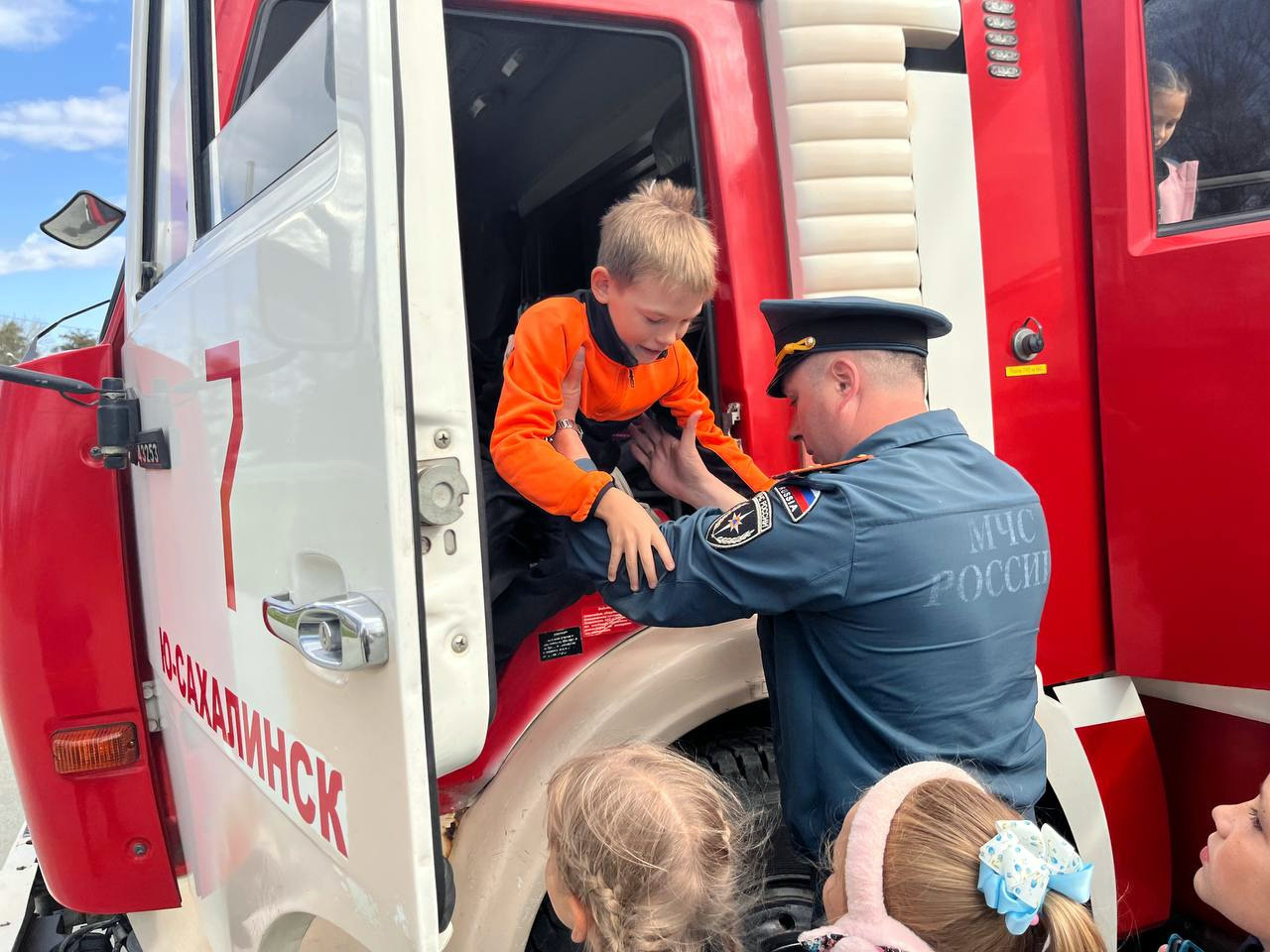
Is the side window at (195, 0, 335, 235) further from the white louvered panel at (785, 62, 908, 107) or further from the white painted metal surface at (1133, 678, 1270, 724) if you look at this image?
the white painted metal surface at (1133, 678, 1270, 724)

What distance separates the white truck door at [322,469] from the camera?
0.97 meters

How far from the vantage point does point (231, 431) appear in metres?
1.34

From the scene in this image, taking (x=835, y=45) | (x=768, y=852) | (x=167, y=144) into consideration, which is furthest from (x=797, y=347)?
(x=167, y=144)

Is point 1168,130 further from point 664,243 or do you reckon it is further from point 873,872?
point 873,872

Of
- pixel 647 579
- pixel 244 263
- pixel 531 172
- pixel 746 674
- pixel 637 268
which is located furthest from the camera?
pixel 531 172

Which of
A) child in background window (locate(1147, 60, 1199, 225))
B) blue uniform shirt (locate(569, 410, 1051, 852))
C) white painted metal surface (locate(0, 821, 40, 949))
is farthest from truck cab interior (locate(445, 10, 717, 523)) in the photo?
white painted metal surface (locate(0, 821, 40, 949))

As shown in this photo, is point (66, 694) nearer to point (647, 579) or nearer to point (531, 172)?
point (647, 579)

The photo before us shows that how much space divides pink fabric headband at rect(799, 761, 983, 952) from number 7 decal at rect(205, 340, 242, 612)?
0.98 meters

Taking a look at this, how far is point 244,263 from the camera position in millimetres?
1287

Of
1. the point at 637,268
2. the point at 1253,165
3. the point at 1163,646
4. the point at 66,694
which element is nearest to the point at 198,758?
the point at 66,694

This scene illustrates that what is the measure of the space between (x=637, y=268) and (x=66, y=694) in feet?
4.85

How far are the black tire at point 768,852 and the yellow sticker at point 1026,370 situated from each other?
3.01 feet

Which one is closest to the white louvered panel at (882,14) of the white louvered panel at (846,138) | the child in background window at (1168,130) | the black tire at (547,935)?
the white louvered panel at (846,138)

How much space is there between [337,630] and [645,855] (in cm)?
49
